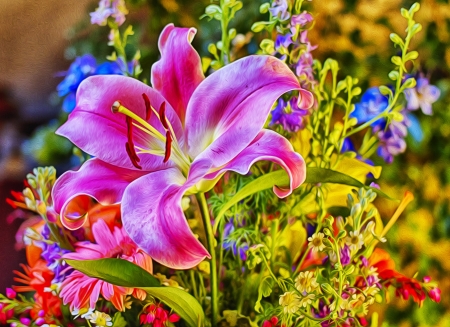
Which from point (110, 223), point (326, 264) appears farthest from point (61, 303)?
point (326, 264)

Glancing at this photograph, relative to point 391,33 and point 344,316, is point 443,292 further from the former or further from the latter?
point 391,33

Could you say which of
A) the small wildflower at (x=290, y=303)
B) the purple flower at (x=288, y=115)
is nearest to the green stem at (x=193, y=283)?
the small wildflower at (x=290, y=303)

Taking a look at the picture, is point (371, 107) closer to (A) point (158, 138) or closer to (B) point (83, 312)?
(A) point (158, 138)

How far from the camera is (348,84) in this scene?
2.66 ft

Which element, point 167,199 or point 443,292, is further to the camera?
point 443,292

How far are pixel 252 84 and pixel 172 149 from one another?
0.15 m

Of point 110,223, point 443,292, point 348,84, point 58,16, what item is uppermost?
point 58,16

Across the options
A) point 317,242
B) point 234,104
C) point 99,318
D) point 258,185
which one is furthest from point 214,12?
point 99,318

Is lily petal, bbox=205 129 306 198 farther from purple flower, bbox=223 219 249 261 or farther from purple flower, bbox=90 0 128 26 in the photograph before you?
purple flower, bbox=90 0 128 26

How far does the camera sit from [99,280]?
2.48 ft

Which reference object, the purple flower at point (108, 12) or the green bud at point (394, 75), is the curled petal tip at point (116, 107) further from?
the green bud at point (394, 75)

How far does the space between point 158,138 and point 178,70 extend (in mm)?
107

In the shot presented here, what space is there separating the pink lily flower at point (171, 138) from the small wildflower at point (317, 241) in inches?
2.8

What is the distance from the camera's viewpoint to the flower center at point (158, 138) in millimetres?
755
